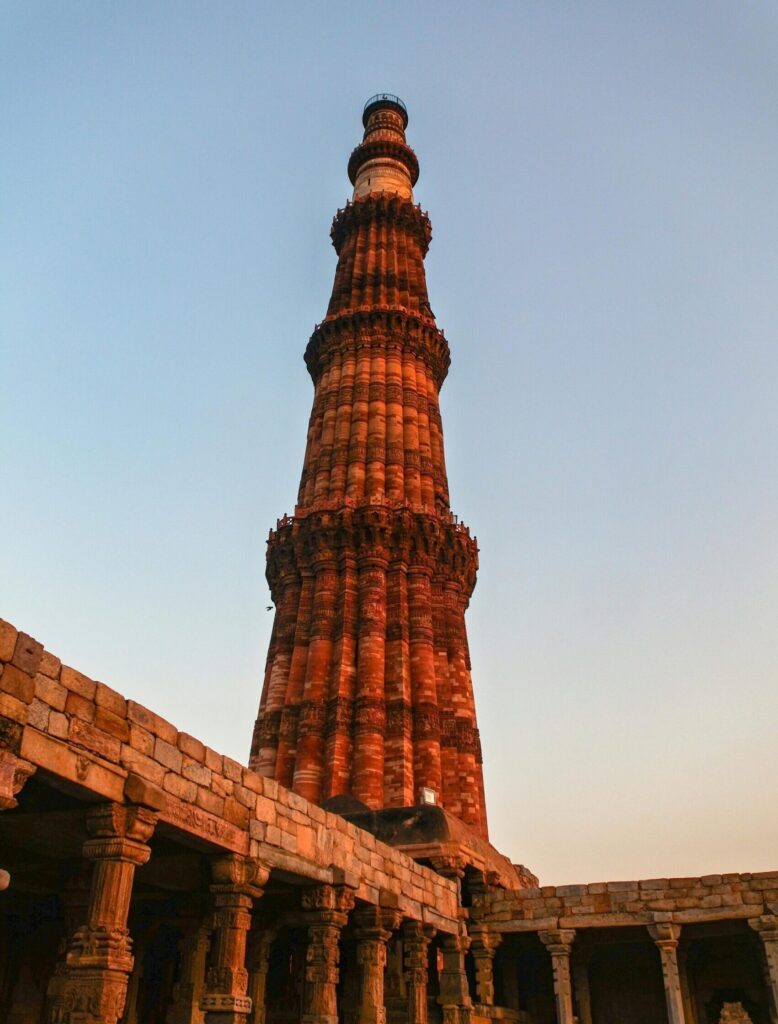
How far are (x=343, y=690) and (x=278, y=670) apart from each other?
102 inches

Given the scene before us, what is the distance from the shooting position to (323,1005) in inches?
418

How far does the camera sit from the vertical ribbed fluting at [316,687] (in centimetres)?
2330

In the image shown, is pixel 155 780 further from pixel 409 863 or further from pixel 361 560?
pixel 361 560

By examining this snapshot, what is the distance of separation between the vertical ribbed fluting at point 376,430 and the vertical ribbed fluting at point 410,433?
2.45 feet

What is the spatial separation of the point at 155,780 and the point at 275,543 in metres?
20.3

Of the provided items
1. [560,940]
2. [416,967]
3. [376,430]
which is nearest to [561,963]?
[560,940]

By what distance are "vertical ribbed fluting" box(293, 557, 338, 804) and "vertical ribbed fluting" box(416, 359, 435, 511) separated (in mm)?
4124

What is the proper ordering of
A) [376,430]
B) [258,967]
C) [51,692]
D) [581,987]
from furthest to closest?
1. [376,430]
2. [581,987]
3. [258,967]
4. [51,692]

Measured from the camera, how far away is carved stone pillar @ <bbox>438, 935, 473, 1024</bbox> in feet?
47.1

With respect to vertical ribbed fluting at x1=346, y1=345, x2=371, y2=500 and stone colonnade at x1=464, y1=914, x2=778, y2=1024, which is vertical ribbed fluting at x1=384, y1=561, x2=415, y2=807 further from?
stone colonnade at x1=464, y1=914, x2=778, y2=1024

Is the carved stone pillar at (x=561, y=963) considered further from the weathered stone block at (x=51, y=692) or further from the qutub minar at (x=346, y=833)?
the weathered stone block at (x=51, y=692)

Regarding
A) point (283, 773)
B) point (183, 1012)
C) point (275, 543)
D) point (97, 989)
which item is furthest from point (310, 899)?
point (275, 543)

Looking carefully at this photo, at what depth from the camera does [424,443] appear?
30547mm

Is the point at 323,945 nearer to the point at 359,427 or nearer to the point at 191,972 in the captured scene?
the point at 191,972
